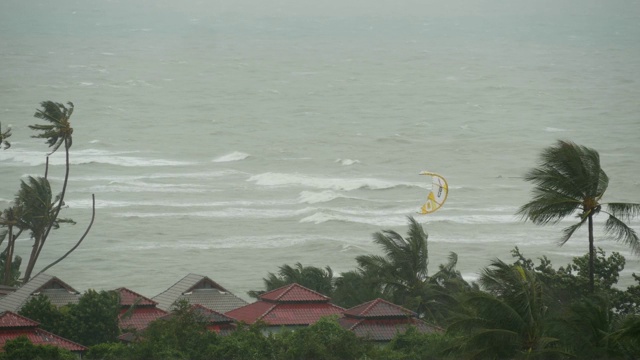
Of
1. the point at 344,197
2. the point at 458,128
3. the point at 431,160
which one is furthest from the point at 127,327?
the point at 458,128

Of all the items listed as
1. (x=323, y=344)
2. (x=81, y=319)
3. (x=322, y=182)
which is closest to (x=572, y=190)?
(x=323, y=344)

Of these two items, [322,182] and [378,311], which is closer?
[378,311]

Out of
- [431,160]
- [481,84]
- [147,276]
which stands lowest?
[147,276]

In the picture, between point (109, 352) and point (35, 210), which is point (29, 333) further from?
point (35, 210)

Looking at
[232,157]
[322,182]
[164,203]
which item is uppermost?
[232,157]

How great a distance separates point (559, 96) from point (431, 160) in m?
48.2

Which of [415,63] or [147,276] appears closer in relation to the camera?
[147,276]

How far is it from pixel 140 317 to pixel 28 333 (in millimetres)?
4805

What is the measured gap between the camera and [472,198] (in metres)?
99.7

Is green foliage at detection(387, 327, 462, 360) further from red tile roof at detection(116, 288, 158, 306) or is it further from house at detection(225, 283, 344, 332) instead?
red tile roof at detection(116, 288, 158, 306)

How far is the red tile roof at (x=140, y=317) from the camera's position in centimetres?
3951

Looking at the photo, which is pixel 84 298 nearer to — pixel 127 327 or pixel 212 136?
pixel 127 327

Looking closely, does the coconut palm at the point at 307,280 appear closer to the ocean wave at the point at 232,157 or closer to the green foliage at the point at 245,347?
the green foliage at the point at 245,347

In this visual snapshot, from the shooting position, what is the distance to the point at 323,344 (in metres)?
33.2
